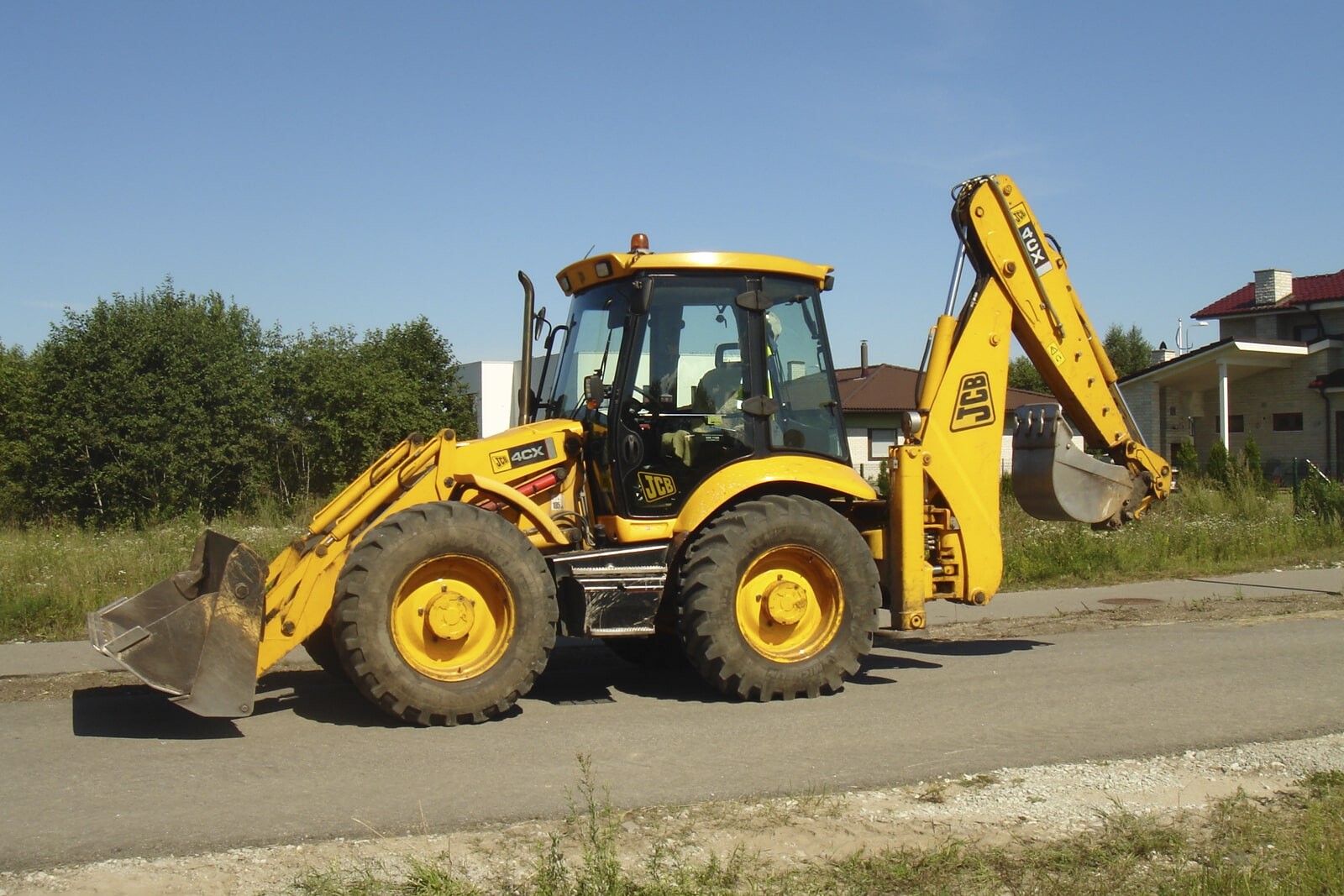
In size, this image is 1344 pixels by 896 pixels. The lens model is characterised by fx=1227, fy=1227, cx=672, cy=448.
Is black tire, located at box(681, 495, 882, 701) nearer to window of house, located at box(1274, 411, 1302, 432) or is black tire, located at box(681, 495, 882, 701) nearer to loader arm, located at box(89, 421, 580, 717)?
loader arm, located at box(89, 421, 580, 717)

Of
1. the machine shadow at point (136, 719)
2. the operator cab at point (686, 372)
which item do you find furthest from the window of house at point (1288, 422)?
the machine shadow at point (136, 719)

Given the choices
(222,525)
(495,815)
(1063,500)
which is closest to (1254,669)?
(1063,500)

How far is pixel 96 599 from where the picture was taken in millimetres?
11438

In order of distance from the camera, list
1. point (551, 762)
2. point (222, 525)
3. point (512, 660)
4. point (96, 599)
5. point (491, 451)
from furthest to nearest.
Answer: point (222, 525), point (96, 599), point (491, 451), point (512, 660), point (551, 762)

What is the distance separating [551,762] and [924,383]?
13.9 ft

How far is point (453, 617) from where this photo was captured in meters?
7.32

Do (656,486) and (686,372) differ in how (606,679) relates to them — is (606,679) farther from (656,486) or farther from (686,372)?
(686,372)

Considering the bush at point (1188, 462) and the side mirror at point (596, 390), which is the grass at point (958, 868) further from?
the bush at point (1188, 462)

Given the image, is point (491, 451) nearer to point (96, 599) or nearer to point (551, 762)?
point (551, 762)

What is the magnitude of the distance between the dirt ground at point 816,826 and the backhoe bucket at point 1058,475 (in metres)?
2.79

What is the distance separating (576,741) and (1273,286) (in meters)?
38.2

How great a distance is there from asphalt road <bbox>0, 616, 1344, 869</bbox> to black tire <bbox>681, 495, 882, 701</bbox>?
0.25 metres

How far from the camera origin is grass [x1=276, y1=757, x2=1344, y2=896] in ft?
14.6

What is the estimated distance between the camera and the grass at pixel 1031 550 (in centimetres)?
1138
